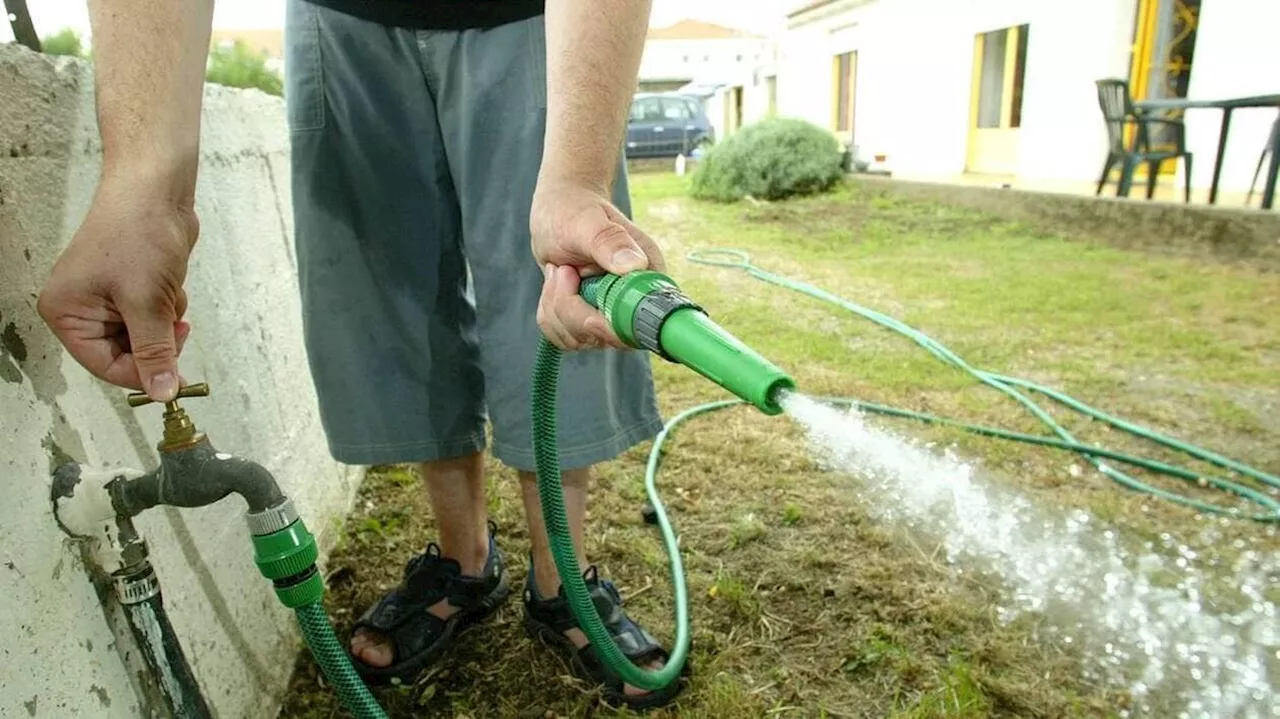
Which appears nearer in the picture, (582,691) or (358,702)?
(358,702)

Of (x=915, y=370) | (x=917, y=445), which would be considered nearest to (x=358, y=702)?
(x=917, y=445)

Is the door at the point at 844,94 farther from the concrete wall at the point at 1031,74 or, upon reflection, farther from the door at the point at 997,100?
the door at the point at 997,100

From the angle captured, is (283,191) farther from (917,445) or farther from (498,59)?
(917,445)

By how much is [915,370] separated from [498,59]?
2271 mm

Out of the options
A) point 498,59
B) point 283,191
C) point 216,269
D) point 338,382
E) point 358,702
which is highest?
point 498,59

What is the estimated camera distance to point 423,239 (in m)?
1.38

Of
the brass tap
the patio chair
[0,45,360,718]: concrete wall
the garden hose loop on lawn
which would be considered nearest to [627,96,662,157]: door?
the patio chair

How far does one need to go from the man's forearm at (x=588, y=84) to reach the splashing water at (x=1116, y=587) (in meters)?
0.53

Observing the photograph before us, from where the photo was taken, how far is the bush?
8266 mm

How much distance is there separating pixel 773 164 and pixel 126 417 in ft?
26.0

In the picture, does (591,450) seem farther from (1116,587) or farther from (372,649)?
(1116,587)

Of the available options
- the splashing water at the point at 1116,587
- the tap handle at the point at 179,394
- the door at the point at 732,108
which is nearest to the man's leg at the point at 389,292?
the tap handle at the point at 179,394

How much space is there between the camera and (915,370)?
117 inches

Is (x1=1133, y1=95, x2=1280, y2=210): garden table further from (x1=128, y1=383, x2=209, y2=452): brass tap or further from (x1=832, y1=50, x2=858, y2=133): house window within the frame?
(x1=832, y1=50, x2=858, y2=133): house window
